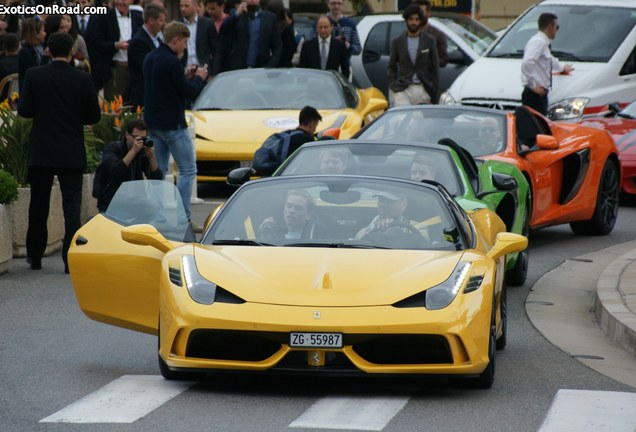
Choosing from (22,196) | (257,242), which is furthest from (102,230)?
(22,196)

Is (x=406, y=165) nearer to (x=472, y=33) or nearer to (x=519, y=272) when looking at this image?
(x=519, y=272)

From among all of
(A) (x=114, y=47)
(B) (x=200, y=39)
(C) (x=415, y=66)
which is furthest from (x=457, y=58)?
(A) (x=114, y=47)

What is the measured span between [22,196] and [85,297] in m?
5.32

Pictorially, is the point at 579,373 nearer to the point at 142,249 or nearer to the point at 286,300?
the point at 286,300

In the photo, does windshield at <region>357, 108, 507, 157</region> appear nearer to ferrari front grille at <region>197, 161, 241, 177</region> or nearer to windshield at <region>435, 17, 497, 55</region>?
ferrari front grille at <region>197, 161, 241, 177</region>

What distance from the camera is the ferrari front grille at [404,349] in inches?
319

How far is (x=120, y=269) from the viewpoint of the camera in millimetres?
9164

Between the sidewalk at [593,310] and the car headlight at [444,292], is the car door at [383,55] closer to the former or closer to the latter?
the sidewalk at [593,310]

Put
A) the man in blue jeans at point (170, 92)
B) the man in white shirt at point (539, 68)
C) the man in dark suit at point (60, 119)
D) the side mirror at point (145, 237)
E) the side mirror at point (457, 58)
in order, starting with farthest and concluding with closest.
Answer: the side mirror at point (457, 58), the man in white shirt at point (539, 68), the man in blue jeans at point (170, 92), the man in dark suit at point (60, 119), the side mirror at point (145, 237)

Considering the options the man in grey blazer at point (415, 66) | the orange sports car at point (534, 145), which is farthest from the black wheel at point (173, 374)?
the man in grey blazer at point (415, 66)

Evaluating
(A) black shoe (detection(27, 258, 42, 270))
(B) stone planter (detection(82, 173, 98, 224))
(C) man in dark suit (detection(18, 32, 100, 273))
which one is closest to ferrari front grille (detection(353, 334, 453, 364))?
(C) man in dark suit (detection(18, 32, 100, 273))

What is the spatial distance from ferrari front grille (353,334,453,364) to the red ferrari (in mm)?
10955

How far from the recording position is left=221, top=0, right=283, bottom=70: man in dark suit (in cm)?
2339

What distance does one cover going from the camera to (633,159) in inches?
736
